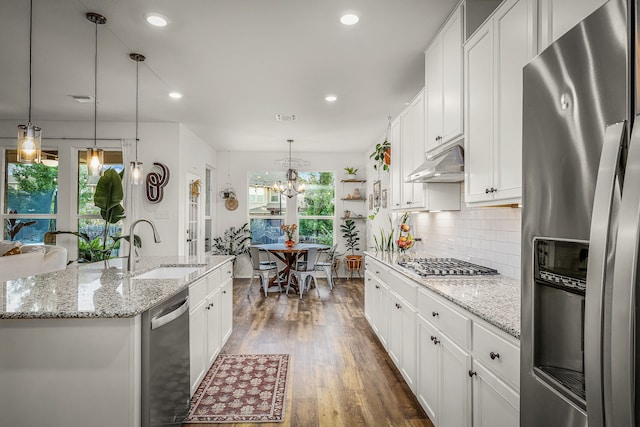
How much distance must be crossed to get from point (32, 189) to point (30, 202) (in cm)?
20

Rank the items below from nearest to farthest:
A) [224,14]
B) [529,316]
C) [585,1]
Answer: [529,316]
[585,1]
[224,14]

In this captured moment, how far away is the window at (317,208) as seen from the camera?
7.73 m

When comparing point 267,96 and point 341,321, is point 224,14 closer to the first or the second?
point 267,96

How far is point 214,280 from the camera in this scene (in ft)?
9.73

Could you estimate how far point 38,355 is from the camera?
5.02ft

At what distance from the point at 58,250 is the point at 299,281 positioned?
314 centimetres

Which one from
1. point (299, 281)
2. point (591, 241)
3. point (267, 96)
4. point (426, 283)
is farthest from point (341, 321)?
point (591, 241)

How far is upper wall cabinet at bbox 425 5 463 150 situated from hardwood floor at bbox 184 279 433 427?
1868 millimetres

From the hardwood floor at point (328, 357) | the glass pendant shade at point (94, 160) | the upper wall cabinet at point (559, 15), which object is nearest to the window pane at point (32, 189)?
the glass pendant shade at point (94, 160)

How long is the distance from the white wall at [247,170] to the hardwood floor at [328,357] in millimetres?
2169

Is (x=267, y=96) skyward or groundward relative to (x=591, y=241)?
skyward

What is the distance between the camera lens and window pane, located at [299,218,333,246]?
7.73 meters

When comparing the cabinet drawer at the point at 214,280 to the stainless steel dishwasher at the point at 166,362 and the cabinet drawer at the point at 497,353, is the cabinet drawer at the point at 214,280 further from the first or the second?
the cabinet drawer at the point at 497,353

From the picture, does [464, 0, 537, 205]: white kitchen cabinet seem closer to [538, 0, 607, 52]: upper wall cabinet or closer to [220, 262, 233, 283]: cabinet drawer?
[538, 0, 607, 52]: upper wall cabinet
